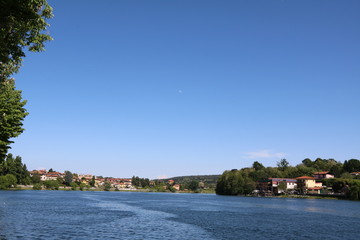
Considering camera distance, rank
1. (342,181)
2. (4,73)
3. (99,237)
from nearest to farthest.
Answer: (4,73), (99,237), (342,181)

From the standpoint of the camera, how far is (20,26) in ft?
75.2

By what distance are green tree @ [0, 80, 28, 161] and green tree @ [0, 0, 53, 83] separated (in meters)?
19.1

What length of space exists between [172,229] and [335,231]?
27.9 m

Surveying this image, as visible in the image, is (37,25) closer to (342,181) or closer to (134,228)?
(134,228)

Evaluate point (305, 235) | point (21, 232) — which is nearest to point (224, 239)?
point (305, 235)

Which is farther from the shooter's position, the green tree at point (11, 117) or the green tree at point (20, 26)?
the green tree at point (11, 117)

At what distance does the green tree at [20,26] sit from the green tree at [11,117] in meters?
19.1

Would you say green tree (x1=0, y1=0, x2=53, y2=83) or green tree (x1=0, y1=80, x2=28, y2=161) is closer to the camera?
green tree (x1=0, y1=0, x2=53, y2=83)

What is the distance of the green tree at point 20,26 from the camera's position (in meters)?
20.4

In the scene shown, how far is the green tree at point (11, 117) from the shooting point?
43750 millimetres

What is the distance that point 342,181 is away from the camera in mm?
189500

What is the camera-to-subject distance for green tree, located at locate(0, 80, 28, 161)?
1722 inches

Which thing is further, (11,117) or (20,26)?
(11,117)

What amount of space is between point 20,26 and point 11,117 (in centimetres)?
2571
